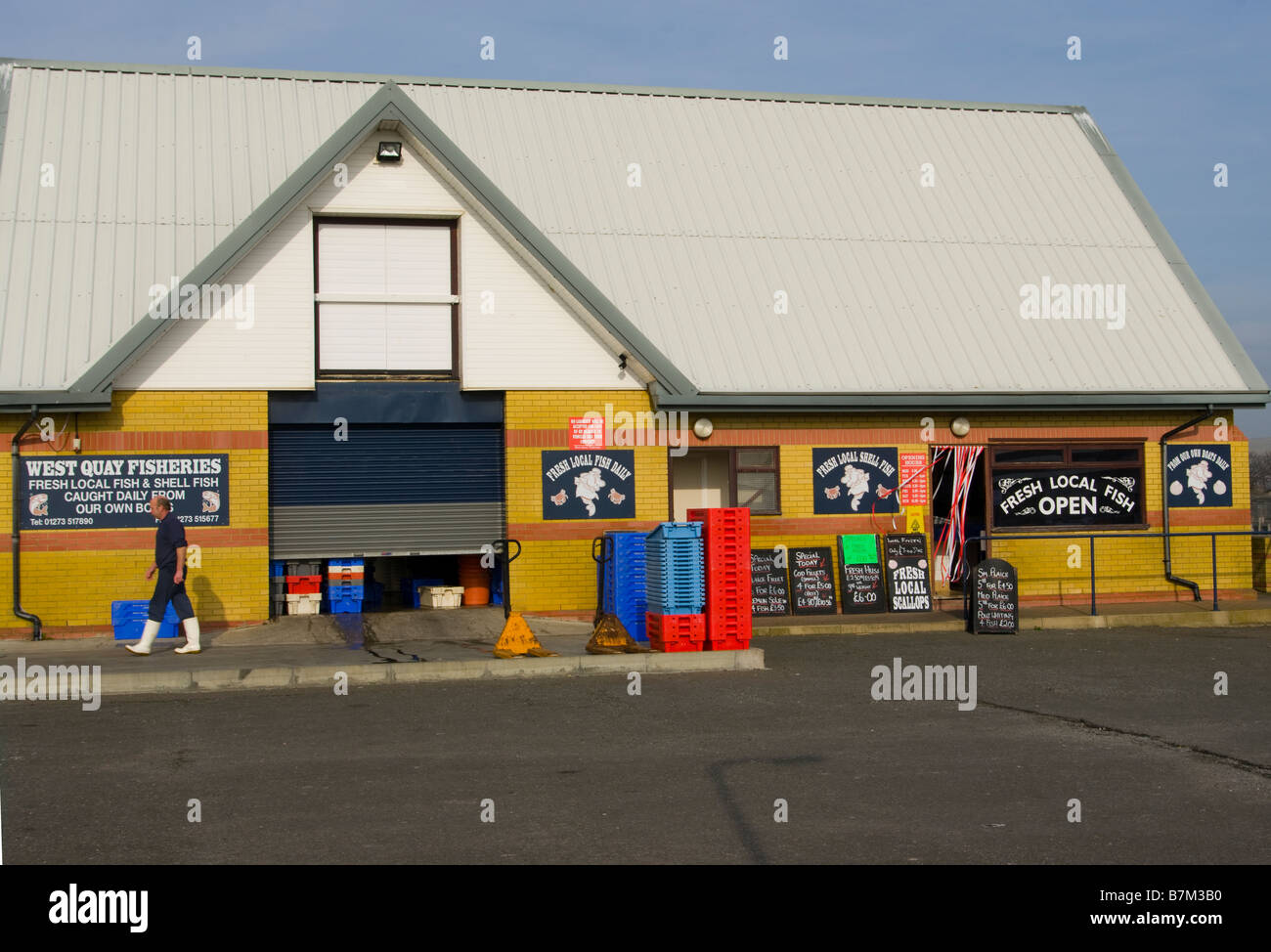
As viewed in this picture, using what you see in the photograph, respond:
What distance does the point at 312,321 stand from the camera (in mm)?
18531

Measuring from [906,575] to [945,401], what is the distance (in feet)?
8.56

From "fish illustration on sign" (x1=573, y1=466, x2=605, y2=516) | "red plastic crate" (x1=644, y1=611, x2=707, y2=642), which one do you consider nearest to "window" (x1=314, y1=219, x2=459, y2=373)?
"fish illustration on sign" (x1=573, y1=466, x2=605, y2=516)

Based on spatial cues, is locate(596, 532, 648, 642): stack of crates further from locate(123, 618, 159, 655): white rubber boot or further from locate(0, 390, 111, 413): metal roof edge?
locate(0, 390, 111, 413): metal roof edge

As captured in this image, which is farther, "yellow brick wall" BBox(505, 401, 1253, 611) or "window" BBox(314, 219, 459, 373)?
"yellow brick wall" BBox(505, 401, 1253, 611)

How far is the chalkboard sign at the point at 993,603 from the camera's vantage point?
706 inches

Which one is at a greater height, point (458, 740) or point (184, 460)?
point (184, 460)

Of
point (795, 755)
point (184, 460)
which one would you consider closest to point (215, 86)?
point (184, 460)

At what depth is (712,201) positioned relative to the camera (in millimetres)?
22328

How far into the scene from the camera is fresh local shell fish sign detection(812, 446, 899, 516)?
20297 mm

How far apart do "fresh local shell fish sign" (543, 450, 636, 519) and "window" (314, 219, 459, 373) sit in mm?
2084

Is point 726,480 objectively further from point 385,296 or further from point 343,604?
point 343,604

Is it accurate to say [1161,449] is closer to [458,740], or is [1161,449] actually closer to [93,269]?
[458,740]

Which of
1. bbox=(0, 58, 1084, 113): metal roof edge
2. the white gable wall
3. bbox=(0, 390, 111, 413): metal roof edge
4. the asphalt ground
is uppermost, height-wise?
bbox=(0, 58, 1084, 113): metal roof edge
